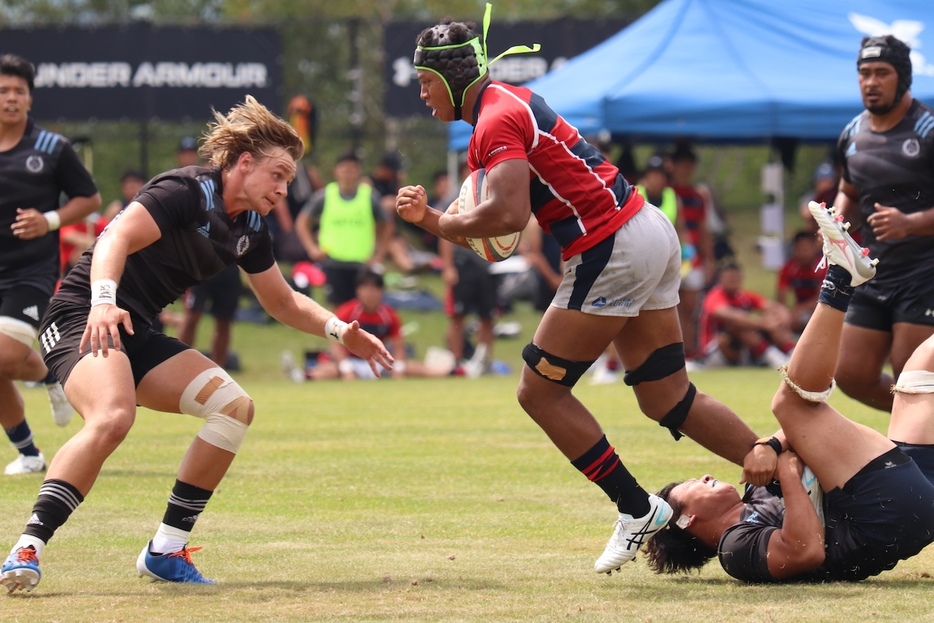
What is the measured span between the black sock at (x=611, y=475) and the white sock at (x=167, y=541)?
1595 millimetres

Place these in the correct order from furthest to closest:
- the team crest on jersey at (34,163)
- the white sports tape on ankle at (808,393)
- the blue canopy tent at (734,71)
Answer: the blue canopy tent at (734,71) < the team crest on jersey at (34,163) < the white sports tape on ankle at (808,393)

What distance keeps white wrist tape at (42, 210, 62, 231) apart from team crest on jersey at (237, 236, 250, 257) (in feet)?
9.88

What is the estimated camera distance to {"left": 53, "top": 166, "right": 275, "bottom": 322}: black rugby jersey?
552 cm

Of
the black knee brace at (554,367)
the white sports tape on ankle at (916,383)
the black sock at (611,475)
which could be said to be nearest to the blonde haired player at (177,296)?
the black knee brace at (554,367)

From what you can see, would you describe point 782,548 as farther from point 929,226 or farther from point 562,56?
point 562,56

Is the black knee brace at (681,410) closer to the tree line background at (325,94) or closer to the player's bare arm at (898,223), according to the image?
the player's bare arm at (898,223)

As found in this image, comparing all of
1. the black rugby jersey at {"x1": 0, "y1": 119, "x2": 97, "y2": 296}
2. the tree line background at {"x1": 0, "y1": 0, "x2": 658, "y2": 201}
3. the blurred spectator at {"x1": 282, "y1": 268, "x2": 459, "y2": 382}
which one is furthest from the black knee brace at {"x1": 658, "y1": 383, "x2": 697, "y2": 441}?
the tree line background at {"x1": 0, "y1": 0, "x2": 658, "y2": 201}

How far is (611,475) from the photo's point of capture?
5.90m

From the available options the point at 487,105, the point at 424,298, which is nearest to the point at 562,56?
the point at 424,298

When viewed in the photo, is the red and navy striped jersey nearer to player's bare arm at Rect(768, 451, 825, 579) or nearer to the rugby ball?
the rugby ball

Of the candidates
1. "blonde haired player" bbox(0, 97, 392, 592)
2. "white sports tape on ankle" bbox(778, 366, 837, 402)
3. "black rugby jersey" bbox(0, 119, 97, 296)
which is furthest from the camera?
"black rugby jersey" bbox(0, 119, 97, 296)

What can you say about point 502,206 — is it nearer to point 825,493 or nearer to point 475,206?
point 475,206

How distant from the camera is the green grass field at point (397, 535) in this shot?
5.04 meters

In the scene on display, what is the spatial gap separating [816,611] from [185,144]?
13.1m
